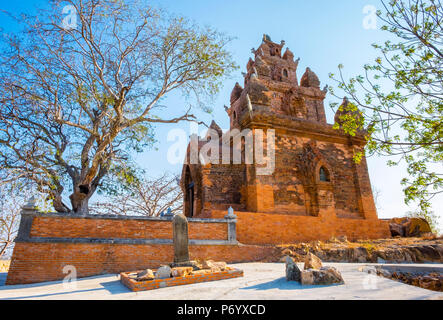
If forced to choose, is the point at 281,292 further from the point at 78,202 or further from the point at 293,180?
the point at 78,202

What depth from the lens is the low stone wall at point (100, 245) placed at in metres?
6.92

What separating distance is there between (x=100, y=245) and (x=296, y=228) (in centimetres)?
780

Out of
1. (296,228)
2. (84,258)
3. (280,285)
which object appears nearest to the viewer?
(280,285)

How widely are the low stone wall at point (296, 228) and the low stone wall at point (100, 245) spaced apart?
1.01 metres

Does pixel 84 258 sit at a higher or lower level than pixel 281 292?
higher

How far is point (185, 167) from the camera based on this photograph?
15594mm

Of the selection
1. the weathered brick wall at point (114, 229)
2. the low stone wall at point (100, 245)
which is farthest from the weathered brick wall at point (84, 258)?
the weathered brick wall at point (114, 229)

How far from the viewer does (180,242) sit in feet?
21.2

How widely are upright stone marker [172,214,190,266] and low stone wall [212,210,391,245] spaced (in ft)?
11.8

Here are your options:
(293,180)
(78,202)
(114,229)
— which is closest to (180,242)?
(114,229)

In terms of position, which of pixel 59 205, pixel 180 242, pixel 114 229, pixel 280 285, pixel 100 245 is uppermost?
pixel 59 205
